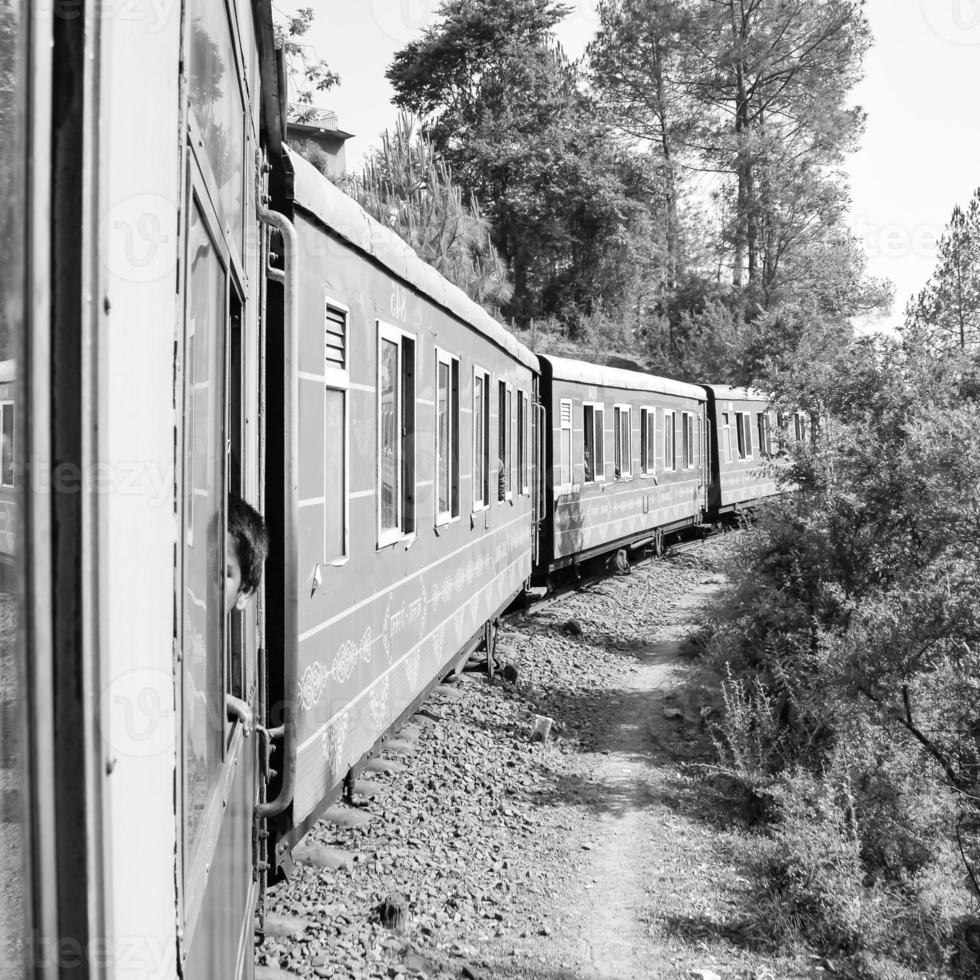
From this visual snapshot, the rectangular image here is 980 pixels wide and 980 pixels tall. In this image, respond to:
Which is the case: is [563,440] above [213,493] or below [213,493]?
above

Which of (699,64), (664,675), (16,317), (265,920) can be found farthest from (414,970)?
(699,64)

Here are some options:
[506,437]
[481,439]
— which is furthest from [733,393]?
[481,439]

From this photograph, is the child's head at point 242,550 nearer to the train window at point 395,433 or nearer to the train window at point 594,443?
the train window at point 395,433

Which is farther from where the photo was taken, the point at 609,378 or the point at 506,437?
the point at 609,378

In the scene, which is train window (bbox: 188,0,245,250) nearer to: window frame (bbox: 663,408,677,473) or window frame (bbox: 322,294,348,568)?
window frame (bbox: 322,294,348,568)

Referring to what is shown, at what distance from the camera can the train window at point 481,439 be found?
7820 mm

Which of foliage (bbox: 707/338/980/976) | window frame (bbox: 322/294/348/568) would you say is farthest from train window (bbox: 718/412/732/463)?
window frame (bbox: 322/294/348/568)

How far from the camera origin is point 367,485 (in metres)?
4.70

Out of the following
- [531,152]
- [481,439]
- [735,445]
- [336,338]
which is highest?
[531,152]

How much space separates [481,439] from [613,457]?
7.47 m

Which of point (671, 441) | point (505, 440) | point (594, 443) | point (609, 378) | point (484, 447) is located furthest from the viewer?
point (671, 441)

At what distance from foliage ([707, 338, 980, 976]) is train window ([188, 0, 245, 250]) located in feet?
14.2

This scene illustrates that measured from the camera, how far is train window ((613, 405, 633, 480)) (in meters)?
15.7

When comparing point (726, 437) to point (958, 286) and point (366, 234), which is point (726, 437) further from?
point (366, 234)
